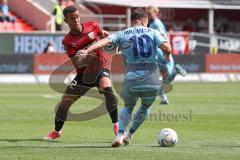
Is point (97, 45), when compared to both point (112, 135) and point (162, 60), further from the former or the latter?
point (162, 60)

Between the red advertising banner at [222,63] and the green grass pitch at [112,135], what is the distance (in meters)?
13.8

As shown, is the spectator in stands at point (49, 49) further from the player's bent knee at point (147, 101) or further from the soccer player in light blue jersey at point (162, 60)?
the player's bent knee at point (147, 101)

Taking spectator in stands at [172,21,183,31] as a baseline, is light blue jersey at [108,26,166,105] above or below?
above

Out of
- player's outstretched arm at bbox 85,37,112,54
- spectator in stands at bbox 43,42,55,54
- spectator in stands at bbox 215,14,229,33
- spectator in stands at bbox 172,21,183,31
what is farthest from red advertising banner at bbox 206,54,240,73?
player's outstretched arm at bbox 85,37,112,54

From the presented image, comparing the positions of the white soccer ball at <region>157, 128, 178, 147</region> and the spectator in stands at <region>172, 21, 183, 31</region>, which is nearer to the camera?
the white soccer ball at <region>157, 128, 178, 147</region>

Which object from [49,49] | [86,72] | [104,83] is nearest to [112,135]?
[104,83]

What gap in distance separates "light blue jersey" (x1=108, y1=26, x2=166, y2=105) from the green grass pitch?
993 mm

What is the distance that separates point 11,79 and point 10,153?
76.5 feet

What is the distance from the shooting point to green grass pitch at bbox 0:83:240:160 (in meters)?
10.9

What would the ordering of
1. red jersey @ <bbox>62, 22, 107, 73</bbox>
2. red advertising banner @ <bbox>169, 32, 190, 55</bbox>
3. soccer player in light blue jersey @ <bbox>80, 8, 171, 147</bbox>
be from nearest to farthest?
1. soccer player in light blue jersey @ <bbox>80, 8, 171, 147</bbox>
2. red jersey @ <bbox>62, 22, 107, 73</bbox>
3. red advertising banner @ <bbox>169, 32, 190, 55</bbox>

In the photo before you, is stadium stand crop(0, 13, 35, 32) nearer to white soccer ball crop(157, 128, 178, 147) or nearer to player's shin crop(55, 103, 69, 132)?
player's shin crop(55, 103, 69, 132)

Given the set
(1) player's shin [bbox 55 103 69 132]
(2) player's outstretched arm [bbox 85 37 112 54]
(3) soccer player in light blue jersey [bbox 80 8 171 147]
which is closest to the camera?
(2) player's outstretched arm [bbox 85 37 112 54]

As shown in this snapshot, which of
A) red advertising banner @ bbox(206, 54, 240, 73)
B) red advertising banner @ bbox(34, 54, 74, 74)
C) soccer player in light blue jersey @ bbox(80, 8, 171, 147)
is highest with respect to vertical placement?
soccer player in light blue jersey @ bbox(80, 8, 171, 147)

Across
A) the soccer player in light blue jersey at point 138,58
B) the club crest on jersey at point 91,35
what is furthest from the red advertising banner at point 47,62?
the soccer player in light blue jersey at point 138,58
